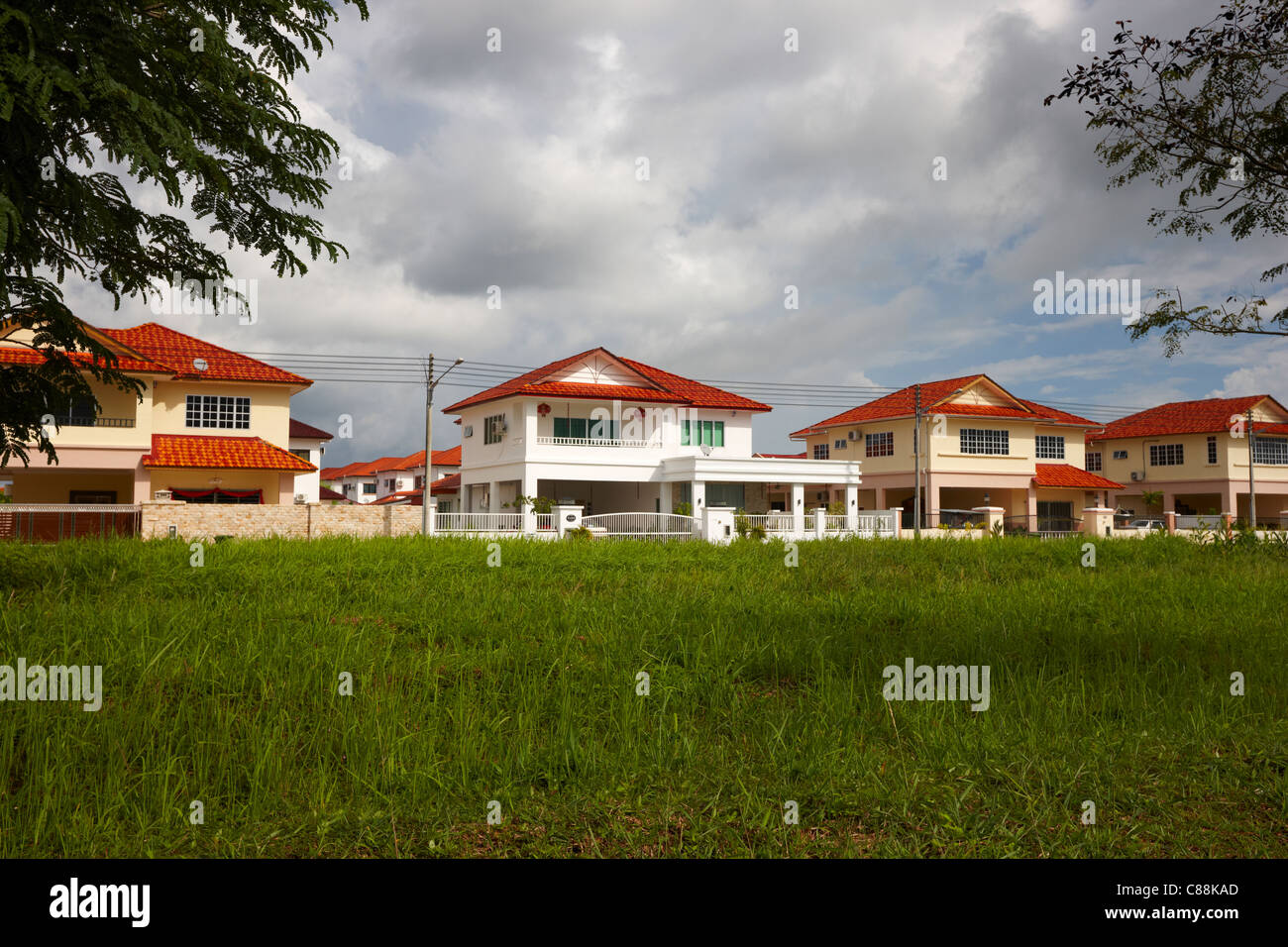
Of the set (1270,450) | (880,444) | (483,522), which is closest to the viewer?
(483,522)

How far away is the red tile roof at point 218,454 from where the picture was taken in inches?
1081

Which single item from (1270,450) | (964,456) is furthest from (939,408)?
(1270,450)

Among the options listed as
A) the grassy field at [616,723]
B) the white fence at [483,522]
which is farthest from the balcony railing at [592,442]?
the grassy field at [616,723]

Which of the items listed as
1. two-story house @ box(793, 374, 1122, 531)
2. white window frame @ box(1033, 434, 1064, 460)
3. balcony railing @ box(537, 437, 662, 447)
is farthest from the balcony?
white window frame @ box(1033, 434, 1064, 460)

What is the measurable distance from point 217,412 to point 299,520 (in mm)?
10168

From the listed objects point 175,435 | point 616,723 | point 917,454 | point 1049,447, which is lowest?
point 616,723

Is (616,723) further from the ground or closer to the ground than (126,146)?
closer to the ground

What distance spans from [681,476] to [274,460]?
15.3m

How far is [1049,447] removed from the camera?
47344 millimetres

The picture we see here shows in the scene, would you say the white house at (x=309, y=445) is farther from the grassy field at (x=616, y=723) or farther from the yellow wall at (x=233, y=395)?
the grassy field at (x=616, y=723)

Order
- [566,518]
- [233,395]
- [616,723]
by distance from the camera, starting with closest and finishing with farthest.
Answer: [616,723] < [566,518] < [233,395]

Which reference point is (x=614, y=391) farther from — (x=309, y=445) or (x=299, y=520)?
(x=309, y=445)

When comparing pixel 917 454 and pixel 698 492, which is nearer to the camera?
pixel 698 492

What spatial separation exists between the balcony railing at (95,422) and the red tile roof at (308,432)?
53.1 ft
